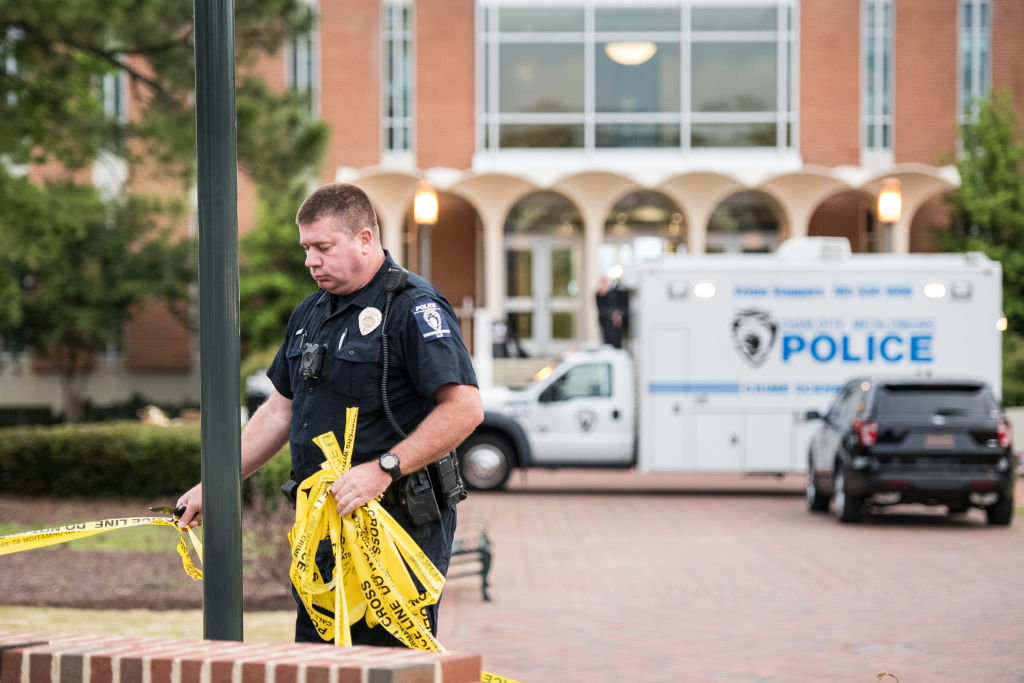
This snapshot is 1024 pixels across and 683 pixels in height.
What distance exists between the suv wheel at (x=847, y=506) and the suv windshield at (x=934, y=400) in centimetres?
93

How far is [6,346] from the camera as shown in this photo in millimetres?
28625

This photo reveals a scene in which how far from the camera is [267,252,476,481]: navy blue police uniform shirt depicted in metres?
3.89

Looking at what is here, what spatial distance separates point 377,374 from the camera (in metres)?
3.95

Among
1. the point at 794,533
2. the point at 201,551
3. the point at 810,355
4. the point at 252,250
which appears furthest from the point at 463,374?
the point at 252,250

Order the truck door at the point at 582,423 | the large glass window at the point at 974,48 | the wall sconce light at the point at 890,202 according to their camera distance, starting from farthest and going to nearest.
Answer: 1. the large glass window at the point at 974,48
2. the wall sconce light at the point at 890,202
3. the truck door at the point at 582,423

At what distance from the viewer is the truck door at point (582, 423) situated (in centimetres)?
1844

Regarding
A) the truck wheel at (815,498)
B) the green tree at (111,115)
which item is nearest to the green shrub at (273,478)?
the green tree at (111,115)

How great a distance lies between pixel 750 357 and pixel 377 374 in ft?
49.1

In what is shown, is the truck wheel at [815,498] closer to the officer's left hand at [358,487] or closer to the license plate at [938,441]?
the license plate at [938,441]

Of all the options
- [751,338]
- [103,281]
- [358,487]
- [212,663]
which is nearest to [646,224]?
[103,281]

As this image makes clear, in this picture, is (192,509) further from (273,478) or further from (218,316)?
(273,478)

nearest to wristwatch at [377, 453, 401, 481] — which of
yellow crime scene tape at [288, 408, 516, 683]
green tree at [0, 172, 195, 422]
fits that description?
yellow crime scene tape at [288, 408, 516, 683]

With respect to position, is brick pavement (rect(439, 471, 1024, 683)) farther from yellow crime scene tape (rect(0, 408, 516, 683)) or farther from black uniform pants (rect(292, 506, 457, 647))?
yellow crime scene tape (rect(0, 408, 516, 683))

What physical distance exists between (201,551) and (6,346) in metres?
26.5
